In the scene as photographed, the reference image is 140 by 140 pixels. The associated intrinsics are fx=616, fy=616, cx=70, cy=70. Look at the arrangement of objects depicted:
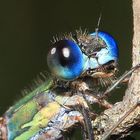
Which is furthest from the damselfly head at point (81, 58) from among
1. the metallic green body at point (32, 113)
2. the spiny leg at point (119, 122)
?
the spiny leg at point (119, 122)

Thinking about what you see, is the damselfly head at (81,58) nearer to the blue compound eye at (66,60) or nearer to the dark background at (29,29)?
the blue compound eye at (66,60)

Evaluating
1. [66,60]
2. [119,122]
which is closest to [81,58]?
[66,60]

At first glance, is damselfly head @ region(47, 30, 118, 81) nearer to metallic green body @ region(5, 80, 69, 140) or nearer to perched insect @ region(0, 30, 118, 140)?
perched insect @ region(0, 30, 118, 140)

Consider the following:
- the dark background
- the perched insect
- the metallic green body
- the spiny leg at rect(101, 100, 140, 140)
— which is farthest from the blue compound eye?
the dark background

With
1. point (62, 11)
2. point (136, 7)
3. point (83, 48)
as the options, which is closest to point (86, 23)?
point (62, 11)

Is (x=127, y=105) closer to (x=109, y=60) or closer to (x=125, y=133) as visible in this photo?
(x=125, y=133)

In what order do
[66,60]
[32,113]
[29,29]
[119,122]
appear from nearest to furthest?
1. [119,122]
2. [66,60]
3. [32,113]
4. [29,29]

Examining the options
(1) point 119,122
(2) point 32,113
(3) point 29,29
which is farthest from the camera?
(3) point 29,29

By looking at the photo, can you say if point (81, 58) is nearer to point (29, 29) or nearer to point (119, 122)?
point (119, 122)
